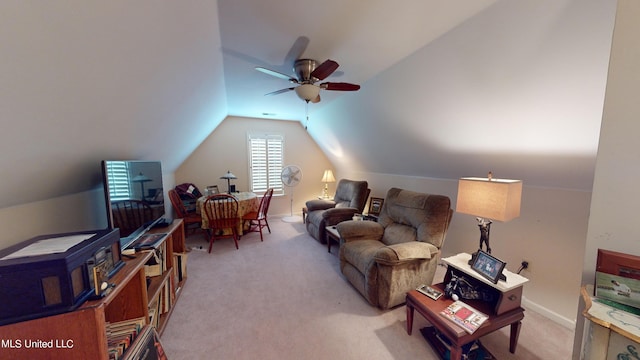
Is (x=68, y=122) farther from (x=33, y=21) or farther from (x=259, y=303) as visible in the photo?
(x=259, y=303)

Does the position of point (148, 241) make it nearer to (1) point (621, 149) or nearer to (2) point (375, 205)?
(1) point (621, 149)

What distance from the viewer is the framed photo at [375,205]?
12.7 ft

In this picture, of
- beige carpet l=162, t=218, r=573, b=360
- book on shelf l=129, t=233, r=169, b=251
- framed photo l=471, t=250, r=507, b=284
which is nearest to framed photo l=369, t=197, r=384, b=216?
beige carpet l=162, t=218, r=573, b=360

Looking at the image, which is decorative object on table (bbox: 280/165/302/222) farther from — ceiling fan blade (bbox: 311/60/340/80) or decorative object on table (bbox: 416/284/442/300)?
decorative object on table (bbox: 416/284/442/300)

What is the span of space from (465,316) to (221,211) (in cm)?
309

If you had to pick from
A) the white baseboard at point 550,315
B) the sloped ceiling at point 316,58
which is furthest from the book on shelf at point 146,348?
the white baseboard at point 550,315

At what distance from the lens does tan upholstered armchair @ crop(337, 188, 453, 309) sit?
190 centimetres

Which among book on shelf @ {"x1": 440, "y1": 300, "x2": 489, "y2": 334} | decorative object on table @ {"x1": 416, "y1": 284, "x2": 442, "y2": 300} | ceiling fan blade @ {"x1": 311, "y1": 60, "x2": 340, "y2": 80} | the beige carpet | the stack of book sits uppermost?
ceiling fan blade @ {"x1": 311, "y1": 60, "x2": 340, "y2": 80}

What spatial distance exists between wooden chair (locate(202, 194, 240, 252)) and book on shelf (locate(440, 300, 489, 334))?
2.85 metres

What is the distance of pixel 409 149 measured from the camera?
2.85 m

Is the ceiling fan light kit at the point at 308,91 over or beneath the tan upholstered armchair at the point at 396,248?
over

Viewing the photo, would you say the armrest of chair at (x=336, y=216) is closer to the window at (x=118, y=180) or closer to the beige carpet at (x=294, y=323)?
the beige carpet at (x=294, y=323)

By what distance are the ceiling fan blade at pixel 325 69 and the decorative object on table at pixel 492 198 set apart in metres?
1.40

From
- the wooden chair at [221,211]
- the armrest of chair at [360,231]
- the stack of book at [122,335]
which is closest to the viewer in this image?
the stack of book at [122,335]
